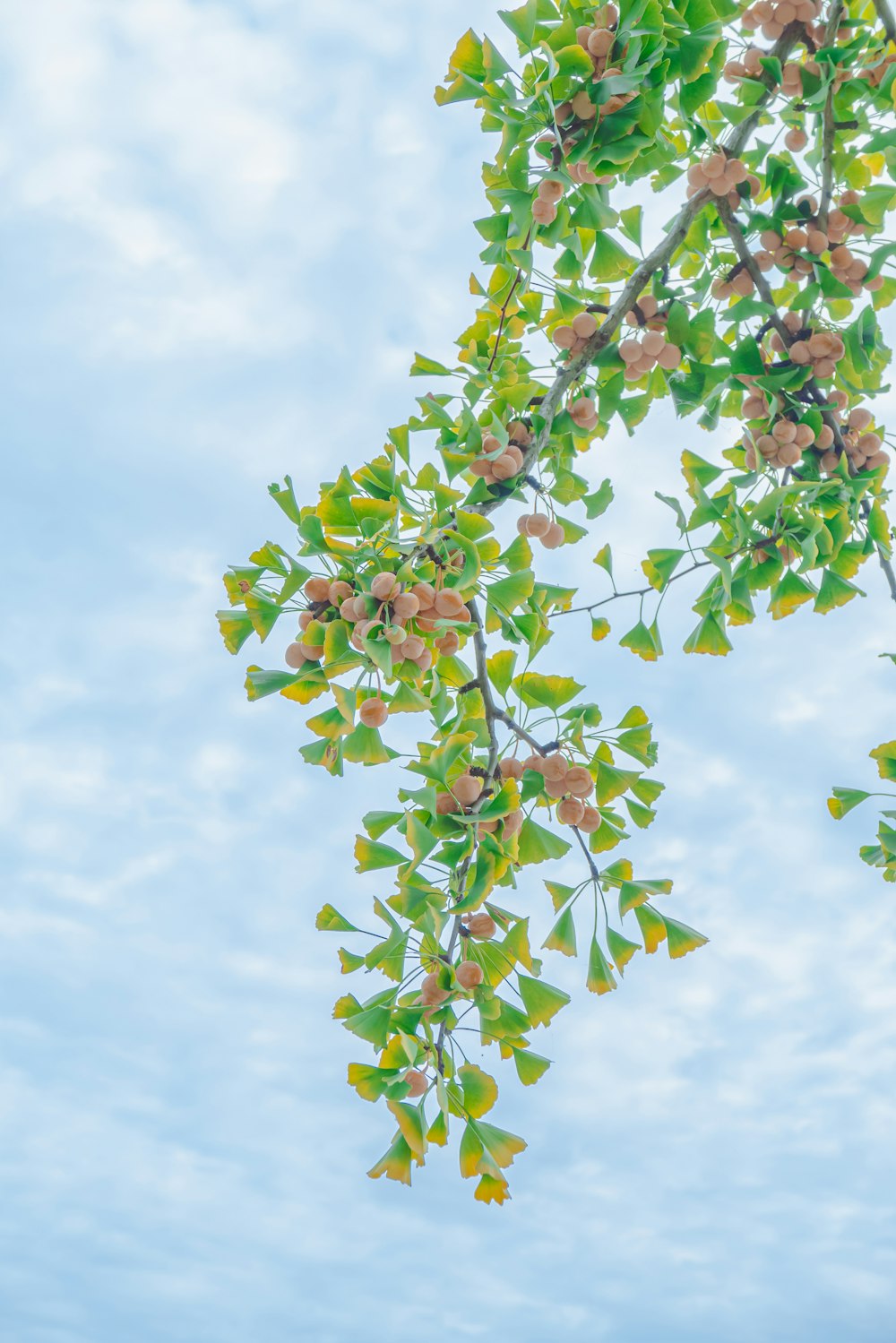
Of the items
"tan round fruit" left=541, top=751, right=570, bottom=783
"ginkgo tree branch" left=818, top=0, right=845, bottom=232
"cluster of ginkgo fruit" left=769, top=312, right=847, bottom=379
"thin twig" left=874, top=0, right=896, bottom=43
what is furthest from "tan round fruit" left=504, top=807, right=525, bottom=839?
"thin twig" left=874, top=0, right=896, bottom=43

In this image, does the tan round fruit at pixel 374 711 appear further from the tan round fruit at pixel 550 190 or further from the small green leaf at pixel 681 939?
the tan round fruit at pixel 550 190

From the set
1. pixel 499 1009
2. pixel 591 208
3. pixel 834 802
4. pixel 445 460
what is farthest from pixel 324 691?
pixel 834 802

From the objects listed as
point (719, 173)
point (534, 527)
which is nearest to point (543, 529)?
point (534, 527)

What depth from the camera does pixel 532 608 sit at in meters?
2.47

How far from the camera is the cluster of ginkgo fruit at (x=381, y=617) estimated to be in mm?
1918

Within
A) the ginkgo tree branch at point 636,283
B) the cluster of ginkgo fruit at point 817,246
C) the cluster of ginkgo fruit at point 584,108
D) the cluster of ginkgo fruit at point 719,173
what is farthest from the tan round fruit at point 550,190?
the cluster of ginkgo fruit at point 817,246

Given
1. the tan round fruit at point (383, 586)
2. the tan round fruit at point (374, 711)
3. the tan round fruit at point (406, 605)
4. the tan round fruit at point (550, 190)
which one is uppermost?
the tan round fruit at point (550, 190)

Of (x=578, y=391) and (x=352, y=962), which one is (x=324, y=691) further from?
(x=578, y=391)

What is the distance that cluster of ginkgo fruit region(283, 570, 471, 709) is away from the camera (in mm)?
1918

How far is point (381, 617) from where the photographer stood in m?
1.97

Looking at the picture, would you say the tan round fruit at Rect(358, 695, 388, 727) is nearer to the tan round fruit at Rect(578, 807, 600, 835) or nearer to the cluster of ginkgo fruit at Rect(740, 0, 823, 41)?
the tan round fruit at Rect(578, 807, 600, 835)

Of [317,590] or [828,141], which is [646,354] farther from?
[317,590]

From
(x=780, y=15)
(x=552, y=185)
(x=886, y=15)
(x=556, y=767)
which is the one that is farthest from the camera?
(x=780, y=15)

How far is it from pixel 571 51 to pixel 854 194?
1045 mm
